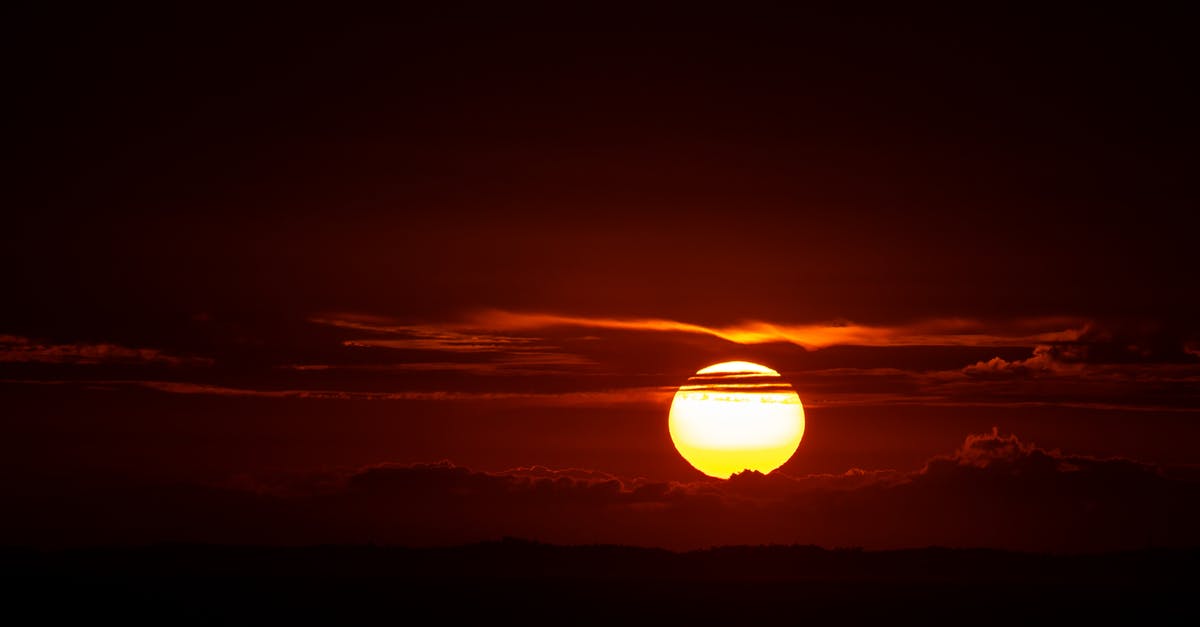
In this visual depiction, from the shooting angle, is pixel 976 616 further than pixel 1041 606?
No

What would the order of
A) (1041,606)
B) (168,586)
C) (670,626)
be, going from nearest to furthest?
1. (670,626)
2. (1041,606)
3. (168,586)

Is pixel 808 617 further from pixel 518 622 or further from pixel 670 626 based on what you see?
pixel 518 622

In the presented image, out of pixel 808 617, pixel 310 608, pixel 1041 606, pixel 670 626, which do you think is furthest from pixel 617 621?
pixel 1041 606

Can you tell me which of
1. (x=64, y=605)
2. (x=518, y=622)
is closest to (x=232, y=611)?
(x=64, y=605)

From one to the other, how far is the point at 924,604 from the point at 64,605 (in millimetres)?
114792

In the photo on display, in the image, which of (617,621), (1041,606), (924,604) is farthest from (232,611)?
(1041,606)

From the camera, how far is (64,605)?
17288cm

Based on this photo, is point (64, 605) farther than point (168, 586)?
No

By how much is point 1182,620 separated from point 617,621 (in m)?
71.5

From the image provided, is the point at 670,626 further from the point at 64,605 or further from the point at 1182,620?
the point at 64,605

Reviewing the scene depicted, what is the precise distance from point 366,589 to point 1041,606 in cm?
9609

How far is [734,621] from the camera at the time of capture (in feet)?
556

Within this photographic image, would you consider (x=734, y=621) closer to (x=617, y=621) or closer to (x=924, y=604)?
(x=617, y=621)

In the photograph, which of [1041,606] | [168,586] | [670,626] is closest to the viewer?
[670,626]
